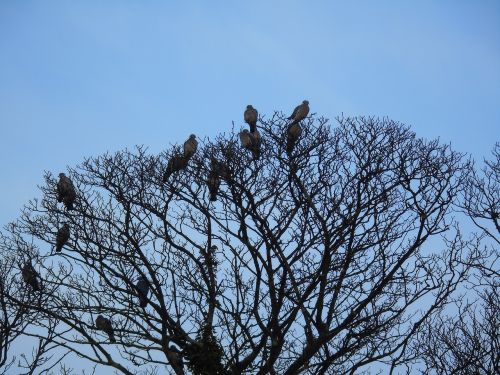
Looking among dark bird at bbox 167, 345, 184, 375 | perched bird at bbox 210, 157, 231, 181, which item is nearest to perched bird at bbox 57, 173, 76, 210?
perched bird at bbox 210, 157, 231, 181

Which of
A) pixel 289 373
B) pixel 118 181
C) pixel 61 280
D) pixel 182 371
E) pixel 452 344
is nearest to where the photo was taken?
pixel 289 373

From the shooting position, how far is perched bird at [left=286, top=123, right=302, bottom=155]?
33.1 feet

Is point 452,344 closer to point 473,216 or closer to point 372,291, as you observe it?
point 473,216

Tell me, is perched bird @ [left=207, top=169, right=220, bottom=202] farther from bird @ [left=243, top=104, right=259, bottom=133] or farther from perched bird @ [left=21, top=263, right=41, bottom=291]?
perched bird @ [left=21, top=263, right=41, bottom=291]

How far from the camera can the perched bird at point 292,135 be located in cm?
1009

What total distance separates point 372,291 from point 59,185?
591 cm

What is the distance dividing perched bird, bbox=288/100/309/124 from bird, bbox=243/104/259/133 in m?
0.87

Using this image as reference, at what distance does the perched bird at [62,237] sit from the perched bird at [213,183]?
2.47m

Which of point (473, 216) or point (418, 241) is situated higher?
point (473, 216)

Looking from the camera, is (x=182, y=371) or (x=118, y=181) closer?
(x=182, y=371)

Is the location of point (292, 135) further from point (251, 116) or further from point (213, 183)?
point (251, 116)

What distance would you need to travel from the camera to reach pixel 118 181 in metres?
10.9

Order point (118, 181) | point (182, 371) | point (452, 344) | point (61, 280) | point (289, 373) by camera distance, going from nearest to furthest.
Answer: point (289, 373) → point (182, 371) → point (61, 280) → point (118, 181) → point (452, 344)

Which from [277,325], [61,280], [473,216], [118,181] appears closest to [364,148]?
[473,216]
